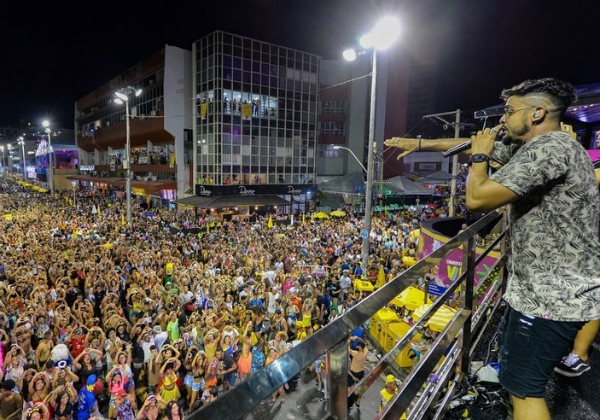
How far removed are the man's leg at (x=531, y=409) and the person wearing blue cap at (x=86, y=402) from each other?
645 centimetres

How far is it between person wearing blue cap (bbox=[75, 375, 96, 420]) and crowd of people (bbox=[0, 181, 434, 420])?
0.02 meters

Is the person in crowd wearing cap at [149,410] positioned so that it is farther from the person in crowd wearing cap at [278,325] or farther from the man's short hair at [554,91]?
the man's short hair at [554,91]

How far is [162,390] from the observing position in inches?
242

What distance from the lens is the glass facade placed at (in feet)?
108

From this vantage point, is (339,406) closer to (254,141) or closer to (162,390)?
(162,390)

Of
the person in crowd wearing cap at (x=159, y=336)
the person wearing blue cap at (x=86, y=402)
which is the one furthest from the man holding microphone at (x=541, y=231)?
the person in crowd wearing cap at (x=159, y=336)

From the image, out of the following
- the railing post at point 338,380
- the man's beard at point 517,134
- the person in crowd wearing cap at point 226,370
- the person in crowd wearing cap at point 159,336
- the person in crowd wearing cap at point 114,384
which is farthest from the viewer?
the person in crowd wearing cap at point 159,336

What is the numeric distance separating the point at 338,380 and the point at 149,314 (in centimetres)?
871

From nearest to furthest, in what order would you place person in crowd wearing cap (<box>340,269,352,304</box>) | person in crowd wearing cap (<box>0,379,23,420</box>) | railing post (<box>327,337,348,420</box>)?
railing post (<box>327,337,348,420</box>) < person in crowd wearing cap (<box>0,379,23,420</box>) < person in crowd wearing cap (<box>340,269,352,304</box>)

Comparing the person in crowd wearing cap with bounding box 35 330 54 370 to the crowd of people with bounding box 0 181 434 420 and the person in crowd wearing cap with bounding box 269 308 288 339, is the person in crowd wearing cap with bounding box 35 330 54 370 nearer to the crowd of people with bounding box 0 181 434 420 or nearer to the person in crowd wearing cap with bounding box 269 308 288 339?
the crowd of people with bounding box 0 181 434 420

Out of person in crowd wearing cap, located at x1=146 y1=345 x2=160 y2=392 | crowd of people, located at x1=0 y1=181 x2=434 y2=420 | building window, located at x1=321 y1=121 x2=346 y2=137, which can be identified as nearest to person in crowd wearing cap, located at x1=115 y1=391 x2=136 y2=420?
crowd of people, located at x1=0 y1=181 x2=434 y2=420

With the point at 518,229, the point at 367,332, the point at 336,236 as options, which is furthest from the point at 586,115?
the point at 518,229

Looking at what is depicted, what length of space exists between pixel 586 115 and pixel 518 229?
522 inches

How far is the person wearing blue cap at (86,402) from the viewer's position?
5.73 meters
